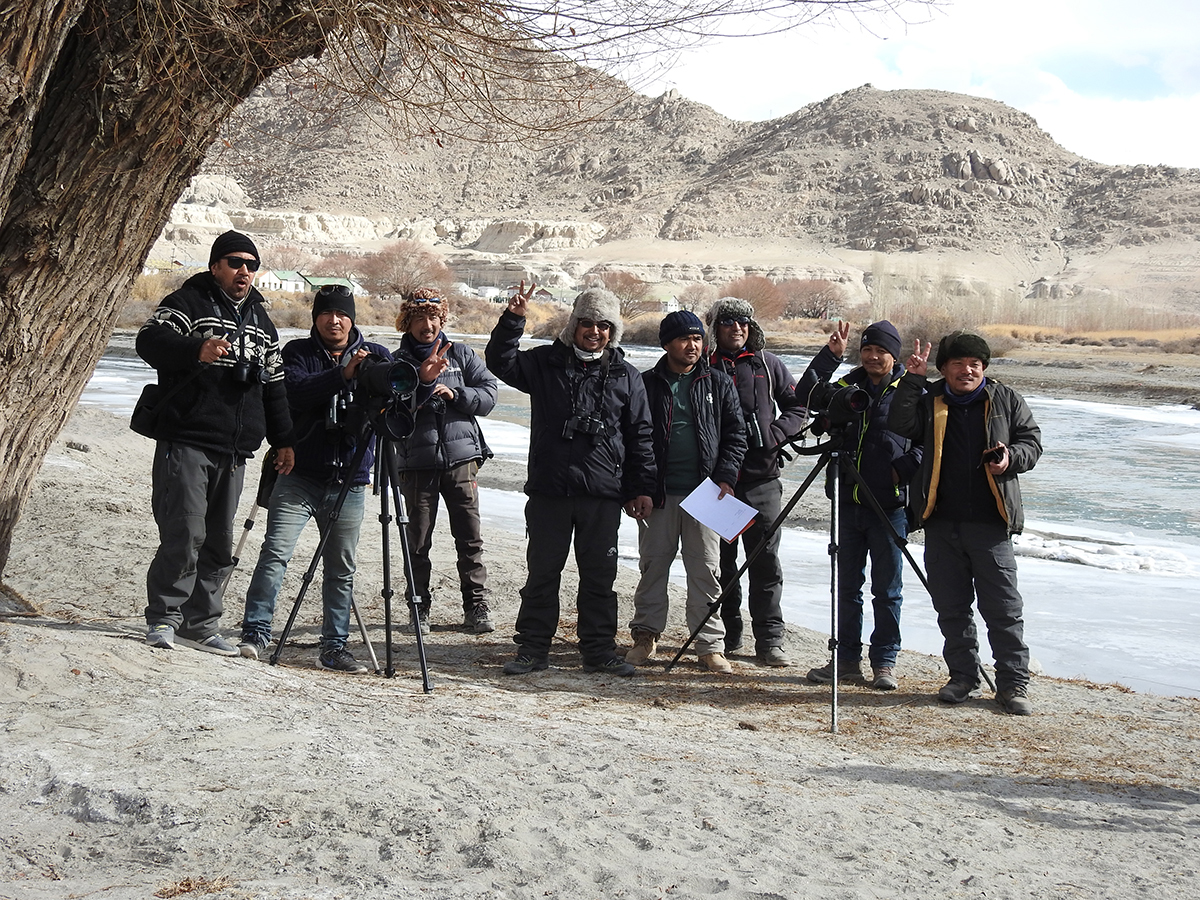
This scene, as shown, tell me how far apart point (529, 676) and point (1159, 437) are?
55.9 ft

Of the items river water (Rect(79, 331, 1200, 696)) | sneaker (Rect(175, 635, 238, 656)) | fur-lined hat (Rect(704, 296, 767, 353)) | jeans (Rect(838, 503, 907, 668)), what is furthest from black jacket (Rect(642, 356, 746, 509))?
sneaker (Rect(175, 635, 238, 656))

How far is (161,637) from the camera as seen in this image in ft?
13.5

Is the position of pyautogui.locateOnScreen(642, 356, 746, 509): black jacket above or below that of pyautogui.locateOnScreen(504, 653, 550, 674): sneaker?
above

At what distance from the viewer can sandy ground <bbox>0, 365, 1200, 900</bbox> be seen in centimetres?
269

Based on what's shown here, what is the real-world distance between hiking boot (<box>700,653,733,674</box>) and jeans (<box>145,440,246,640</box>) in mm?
2235

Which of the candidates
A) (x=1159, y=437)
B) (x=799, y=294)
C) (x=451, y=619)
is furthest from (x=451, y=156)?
(x=451, y=619)

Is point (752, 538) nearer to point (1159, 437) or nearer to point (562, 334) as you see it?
point (562, 334)

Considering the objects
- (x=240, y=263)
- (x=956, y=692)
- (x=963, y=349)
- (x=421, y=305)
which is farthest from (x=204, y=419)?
A: (x=956, y=692)

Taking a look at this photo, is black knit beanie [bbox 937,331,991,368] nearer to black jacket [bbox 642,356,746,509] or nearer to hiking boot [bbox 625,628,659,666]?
black jacket [bbox 642,356,746,509]

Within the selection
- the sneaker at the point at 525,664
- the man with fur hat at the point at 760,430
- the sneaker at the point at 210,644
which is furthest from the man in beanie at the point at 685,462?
the sneaker at the point at 210,644

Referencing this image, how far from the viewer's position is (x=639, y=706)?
4.53 metres

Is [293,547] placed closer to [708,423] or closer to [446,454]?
[446,454]

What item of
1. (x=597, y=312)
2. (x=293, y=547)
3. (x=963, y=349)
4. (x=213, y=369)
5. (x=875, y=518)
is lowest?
(x=293, y=547)

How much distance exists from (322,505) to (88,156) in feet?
5.47
